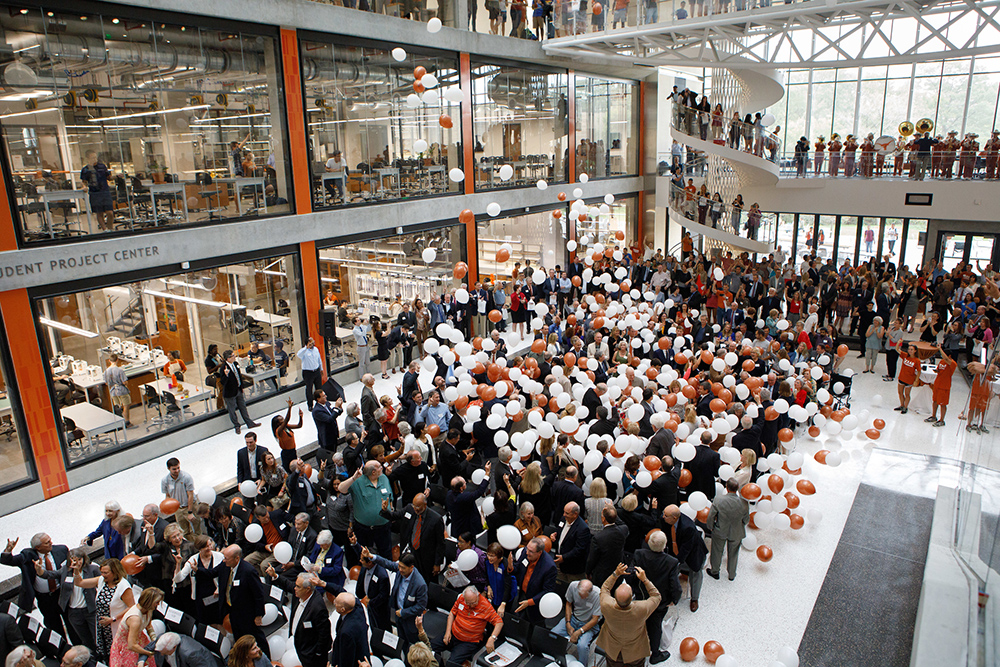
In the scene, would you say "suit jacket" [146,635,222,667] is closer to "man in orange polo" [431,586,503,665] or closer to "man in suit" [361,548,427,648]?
"man in suit" [361,548,427,648]

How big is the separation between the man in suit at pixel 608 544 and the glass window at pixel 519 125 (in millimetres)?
10863

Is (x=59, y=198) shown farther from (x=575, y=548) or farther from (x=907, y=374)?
(x=907, y=374)

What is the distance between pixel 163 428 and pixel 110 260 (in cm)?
271

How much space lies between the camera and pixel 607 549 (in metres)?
6.00

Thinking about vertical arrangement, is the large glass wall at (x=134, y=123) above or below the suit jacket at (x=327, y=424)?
above

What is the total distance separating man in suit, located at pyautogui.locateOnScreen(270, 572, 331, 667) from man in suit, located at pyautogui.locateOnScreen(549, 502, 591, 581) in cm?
225

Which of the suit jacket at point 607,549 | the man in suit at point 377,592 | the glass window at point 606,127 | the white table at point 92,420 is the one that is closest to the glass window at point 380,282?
the white table at point 92,420

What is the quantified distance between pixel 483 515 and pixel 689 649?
7.83 feet

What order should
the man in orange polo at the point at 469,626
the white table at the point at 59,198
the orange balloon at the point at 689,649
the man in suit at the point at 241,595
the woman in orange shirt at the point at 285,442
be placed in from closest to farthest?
the man in orange polo at the point at 469,626 → the man in suit at the point at 241,595 → the orange balloon at the point at 689,649 → the woman in orange shirt at the point at 285,442 → the white table at the point at 59,198

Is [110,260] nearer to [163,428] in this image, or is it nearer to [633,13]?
[163,428]

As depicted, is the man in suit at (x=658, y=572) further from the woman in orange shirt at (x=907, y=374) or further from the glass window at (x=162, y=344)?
the glass window at (x=162, y=344)

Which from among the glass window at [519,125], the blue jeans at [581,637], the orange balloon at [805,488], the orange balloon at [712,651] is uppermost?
the glass window at [519,125]

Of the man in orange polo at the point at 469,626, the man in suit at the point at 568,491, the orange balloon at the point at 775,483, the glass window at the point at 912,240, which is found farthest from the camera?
the glass window at the point at 912,240

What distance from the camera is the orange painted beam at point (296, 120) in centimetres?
1141
